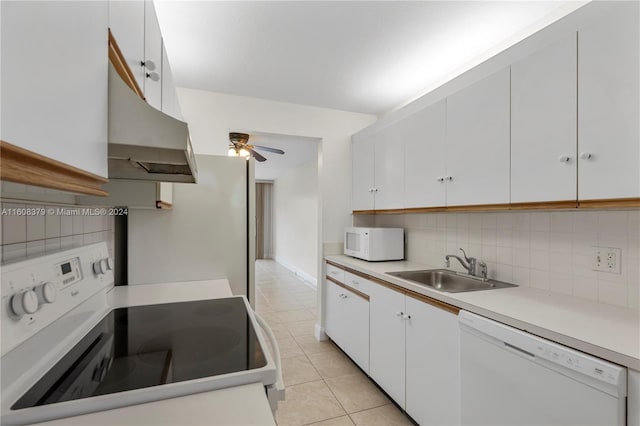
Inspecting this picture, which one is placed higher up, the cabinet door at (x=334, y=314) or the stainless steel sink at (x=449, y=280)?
the stainless steel sink at (x=449, y=280)

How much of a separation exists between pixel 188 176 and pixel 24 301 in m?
0.83

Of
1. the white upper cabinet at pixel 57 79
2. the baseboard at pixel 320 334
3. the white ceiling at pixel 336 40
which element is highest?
the white ceiling at pixel 336 40

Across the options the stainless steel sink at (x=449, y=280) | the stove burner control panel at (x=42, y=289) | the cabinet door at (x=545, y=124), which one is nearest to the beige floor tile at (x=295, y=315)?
the stainless steel sink at (x=449, y=280)

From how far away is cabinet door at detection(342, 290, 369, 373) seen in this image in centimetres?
237

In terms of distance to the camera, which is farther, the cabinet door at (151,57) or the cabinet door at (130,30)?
the cabinet door at (151,57)

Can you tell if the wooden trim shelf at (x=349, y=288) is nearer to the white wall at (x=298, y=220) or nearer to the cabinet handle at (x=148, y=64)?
the cabinet handle at (x=148, y=64)

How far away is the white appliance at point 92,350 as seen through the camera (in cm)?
73

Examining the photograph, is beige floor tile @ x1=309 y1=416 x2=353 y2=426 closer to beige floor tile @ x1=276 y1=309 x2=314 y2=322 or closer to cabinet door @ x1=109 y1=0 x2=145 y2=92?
beige floor tile @ x1=276 y1=309 x2=314 y2=322

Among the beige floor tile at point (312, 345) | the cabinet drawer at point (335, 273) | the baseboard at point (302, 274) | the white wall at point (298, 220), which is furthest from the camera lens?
the white wall at point (298, 220)

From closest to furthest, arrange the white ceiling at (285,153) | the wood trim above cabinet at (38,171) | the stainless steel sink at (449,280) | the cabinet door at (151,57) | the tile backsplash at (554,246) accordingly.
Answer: the wood trim above cabinet at (38,171) → the cabinet door at (151,57) → the tile backsplash at (554,246) → the stainless steel sink at (449,280) → the white ceiling at (285,153)

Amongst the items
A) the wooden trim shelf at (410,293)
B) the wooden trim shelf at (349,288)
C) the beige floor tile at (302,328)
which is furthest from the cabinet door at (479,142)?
the beige floor tile at (302,328)

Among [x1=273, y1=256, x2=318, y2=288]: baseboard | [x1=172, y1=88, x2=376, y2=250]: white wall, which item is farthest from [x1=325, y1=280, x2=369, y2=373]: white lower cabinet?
[x1=273, y1=256, x2=318, y2=288]: baseboard

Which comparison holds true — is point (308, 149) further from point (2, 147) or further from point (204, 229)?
point (2, 147)

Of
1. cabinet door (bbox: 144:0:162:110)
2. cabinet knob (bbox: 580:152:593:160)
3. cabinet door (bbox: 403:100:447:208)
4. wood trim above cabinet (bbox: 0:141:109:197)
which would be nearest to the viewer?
wood trim above cabinet (bbox: 0:141:109:197)
